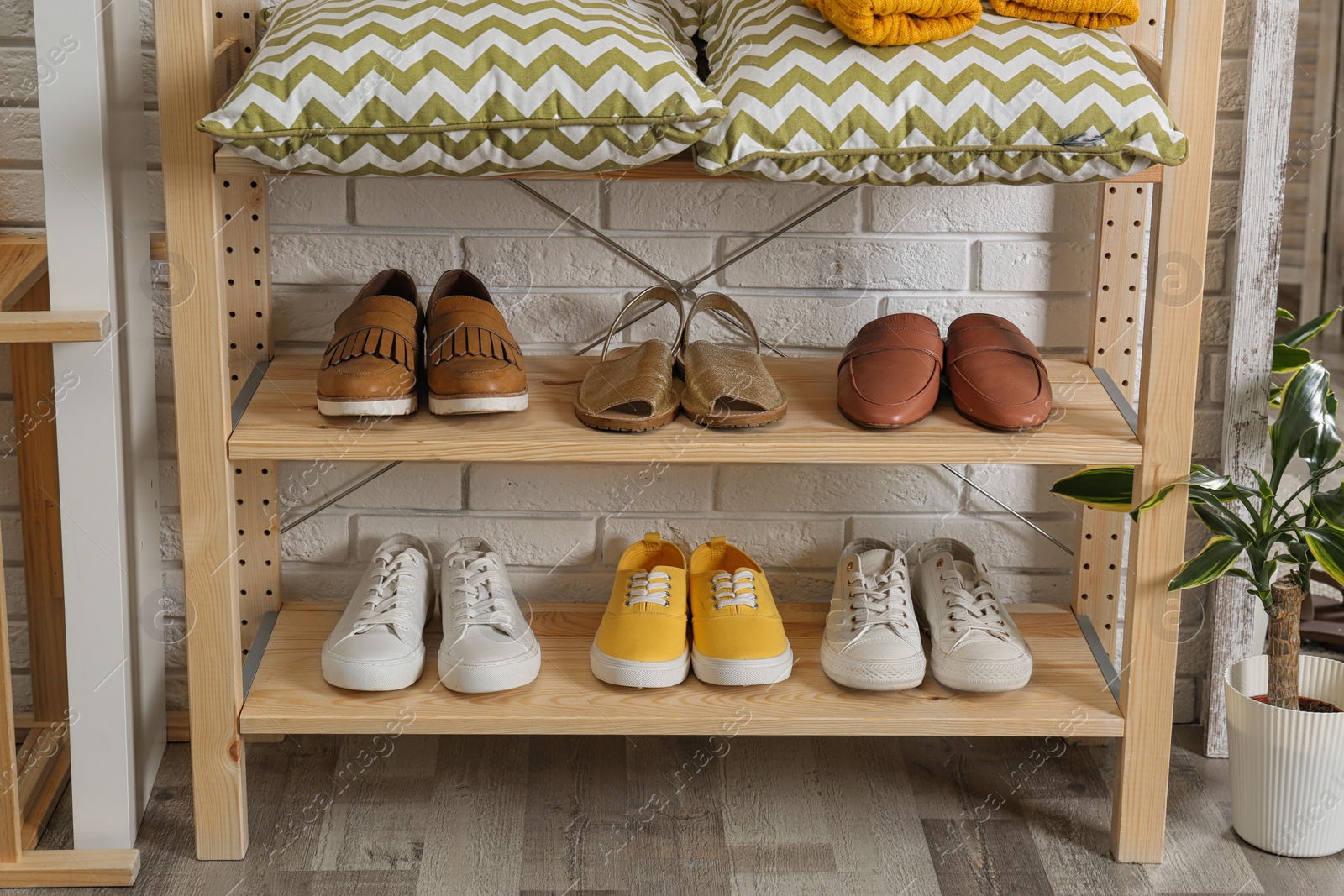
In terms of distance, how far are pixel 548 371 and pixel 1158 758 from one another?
2.53 feet

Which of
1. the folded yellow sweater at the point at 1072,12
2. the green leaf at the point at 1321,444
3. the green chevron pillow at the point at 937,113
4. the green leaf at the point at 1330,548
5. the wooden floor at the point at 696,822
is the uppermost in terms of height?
the folded yellow sweater at the point at 1072,12

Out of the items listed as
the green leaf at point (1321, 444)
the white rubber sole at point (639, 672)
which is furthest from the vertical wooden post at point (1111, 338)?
the white rubber sole at point (639, 672)

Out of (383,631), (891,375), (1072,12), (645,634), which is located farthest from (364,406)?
(1072,12)

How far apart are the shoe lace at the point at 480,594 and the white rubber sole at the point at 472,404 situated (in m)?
0.25

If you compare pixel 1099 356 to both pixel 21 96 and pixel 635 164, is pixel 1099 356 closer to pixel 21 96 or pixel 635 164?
pixel 635 164

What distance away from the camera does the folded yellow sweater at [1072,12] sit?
3.59 ft

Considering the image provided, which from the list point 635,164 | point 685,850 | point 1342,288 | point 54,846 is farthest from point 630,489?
point 1342,288

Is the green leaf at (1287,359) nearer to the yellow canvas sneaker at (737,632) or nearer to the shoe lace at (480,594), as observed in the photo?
the yellow canvas sneaker at (737,632)

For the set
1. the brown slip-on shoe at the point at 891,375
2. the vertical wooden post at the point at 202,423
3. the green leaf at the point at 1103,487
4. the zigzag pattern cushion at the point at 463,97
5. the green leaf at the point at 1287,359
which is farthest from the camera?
the green leaf at the point at 1287,359

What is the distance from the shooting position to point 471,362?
1.19 metres

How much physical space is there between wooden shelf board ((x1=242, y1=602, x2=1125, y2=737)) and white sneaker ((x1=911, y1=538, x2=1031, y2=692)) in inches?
1.2

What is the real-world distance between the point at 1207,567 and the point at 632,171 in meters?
0.68

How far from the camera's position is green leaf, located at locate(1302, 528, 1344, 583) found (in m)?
1.21

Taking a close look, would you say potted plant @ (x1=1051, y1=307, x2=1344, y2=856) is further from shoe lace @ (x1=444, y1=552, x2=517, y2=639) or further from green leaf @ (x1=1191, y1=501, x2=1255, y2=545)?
shoe lace @ (x1=444, y1=552, x2=517, y2=639)
